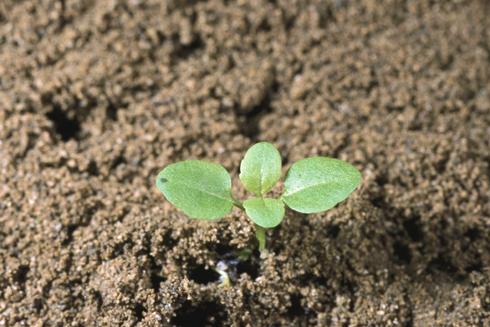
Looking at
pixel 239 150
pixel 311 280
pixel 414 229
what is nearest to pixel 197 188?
pixel 311 280

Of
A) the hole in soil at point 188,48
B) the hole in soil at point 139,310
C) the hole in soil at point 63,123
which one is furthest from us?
the hole in soil at point 188,48

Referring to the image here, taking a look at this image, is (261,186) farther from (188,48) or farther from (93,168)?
(188,48)

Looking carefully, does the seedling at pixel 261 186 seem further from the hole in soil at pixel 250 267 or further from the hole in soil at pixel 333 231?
the hole in soil at pixel 333 231

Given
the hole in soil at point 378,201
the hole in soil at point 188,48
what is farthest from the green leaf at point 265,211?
the hole in soil at point 188,48

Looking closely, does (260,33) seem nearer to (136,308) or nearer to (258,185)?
(258,185)

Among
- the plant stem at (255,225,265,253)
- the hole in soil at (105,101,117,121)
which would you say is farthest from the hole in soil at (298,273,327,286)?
the hole in soil at (105,101,117,121)

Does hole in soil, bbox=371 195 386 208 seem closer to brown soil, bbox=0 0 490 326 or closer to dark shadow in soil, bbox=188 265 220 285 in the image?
brown soil, bbox=0 0 490 326

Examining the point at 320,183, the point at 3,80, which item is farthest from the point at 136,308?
the point at 3,80
